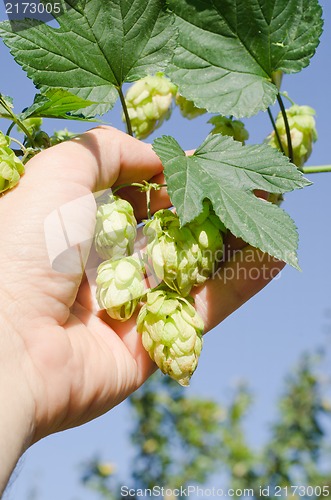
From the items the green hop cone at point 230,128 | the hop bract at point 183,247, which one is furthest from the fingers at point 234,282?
the green hop cone at point 230,128

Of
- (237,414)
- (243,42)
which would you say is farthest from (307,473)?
(243,42)

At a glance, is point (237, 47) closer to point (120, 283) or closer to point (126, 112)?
point (126, 112)

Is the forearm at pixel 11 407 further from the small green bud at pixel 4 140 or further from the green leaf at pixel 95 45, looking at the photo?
the green leaf at pixel 95 45

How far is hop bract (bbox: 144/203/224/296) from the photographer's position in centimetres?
131

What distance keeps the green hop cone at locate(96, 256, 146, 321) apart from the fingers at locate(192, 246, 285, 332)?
220 mm

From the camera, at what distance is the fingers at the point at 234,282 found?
1532 mm

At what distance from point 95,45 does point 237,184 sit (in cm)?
42

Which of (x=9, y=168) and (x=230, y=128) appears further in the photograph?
(x=230, y=128)

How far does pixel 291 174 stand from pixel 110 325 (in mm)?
550

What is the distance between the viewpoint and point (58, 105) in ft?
4.45

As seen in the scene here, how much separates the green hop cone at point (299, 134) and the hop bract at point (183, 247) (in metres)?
0.35

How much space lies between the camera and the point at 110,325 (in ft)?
5.20

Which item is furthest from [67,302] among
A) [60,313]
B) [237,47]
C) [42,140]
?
[237,47]

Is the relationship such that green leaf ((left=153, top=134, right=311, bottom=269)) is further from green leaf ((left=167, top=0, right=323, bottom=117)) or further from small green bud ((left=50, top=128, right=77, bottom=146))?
small green bud ((left=50, top=128, right=77, bottom=146))
